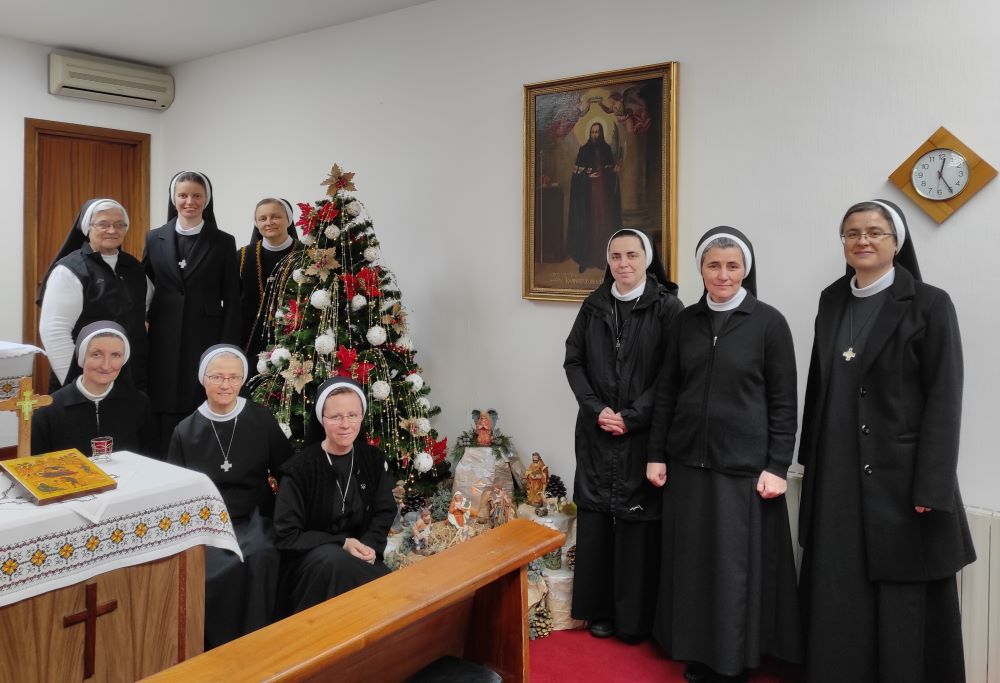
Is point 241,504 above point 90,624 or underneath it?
above

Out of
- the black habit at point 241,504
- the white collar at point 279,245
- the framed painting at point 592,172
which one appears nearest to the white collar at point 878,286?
the framed painting at point 592,172

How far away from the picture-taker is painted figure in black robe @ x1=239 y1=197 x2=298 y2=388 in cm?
456

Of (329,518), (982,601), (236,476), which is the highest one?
(236,476)

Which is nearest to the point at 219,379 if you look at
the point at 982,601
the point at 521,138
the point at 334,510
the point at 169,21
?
the point at 334,510

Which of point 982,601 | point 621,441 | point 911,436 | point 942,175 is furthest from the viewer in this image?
point 621,441

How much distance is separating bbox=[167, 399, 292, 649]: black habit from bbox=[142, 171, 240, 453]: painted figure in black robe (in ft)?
3.97

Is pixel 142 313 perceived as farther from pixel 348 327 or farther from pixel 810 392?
pixel 810 392

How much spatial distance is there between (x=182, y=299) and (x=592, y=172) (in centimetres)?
222

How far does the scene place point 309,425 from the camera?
4.02m

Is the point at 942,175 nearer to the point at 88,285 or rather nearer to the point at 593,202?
the point at 593,202

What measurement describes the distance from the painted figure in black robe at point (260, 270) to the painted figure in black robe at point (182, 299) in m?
0.33

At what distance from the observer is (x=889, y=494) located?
2.63 m

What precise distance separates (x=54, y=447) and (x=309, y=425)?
135 cm

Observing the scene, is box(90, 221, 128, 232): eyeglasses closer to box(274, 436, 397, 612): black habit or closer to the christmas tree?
the christmas tree
